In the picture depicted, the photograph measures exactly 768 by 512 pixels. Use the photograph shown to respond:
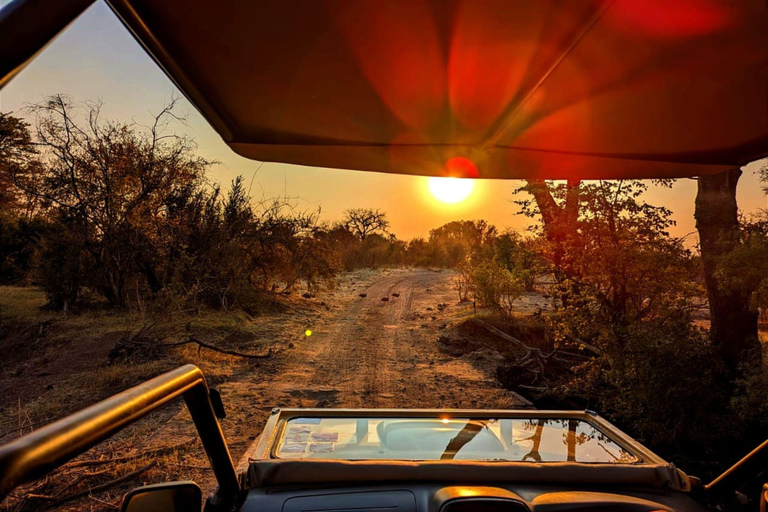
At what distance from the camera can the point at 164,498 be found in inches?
45.9

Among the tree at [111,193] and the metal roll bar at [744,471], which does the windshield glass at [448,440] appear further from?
the tree at [111,193]

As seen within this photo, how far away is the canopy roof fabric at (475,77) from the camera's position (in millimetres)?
1207

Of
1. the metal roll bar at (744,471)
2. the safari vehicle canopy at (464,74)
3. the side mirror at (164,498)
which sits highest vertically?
the safari vehicle canopy at (464,74)

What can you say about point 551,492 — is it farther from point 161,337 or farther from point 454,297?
point 454,297

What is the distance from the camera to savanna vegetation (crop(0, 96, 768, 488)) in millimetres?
5871

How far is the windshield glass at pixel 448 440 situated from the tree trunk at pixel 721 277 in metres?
5.78

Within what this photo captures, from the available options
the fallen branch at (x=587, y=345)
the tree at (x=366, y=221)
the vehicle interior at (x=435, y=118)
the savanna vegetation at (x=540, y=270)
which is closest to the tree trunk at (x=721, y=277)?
the savanna vegetation at (x=540, y=270)

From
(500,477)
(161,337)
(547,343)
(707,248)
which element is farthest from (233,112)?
(547,343)

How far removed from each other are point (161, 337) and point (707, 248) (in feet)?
31.1

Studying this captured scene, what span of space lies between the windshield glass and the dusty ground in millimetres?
2715

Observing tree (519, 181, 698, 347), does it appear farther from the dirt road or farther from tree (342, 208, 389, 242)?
tree (342, 208, 389, 242)

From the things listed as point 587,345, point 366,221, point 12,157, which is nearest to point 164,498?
point 587,345

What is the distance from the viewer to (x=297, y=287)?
15.9 m

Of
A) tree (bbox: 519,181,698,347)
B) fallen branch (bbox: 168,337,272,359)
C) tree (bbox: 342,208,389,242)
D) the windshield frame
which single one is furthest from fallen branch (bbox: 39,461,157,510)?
tree (bbox: 342,208,389,242)
